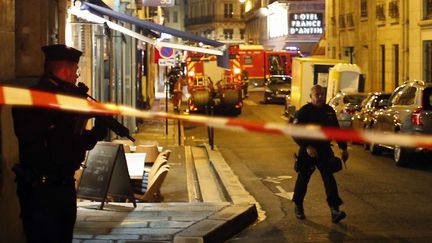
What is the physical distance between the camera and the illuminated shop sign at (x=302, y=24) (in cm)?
6469

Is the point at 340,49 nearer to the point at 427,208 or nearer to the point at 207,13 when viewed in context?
the point at 427,208

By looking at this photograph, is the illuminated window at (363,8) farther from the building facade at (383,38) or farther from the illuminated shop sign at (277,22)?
the illuminated shop sign at (277,22)

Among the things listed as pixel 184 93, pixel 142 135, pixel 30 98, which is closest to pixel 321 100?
pixel 30 98

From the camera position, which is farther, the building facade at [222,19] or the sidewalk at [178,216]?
the building facade at [222,19]

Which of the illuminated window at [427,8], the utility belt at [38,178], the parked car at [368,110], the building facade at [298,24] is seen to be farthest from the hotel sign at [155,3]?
the building facade at [298,24]

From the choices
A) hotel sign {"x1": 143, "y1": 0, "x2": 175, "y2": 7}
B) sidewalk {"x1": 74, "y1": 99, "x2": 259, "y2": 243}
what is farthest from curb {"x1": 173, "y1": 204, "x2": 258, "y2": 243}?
hotel sign {"x1": 143, "y1": 0, "x2": 175, "y2": 7}

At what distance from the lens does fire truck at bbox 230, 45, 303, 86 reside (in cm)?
5134

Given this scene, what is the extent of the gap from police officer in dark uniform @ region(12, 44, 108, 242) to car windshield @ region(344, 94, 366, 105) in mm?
19282

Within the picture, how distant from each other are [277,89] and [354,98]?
16905 mm

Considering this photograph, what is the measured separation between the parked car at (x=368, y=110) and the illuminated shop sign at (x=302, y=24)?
43.2 metres

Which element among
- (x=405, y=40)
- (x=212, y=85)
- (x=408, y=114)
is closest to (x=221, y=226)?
(x=408, y=114)

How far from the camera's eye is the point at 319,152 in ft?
33.1

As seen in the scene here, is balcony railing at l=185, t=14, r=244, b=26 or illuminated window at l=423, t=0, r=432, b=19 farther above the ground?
balcony railing at l=185, t=14, r=244, b=26

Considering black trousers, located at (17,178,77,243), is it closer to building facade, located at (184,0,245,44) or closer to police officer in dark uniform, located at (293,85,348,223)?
police officer in dark uniform, located at (293,85,348,223)
